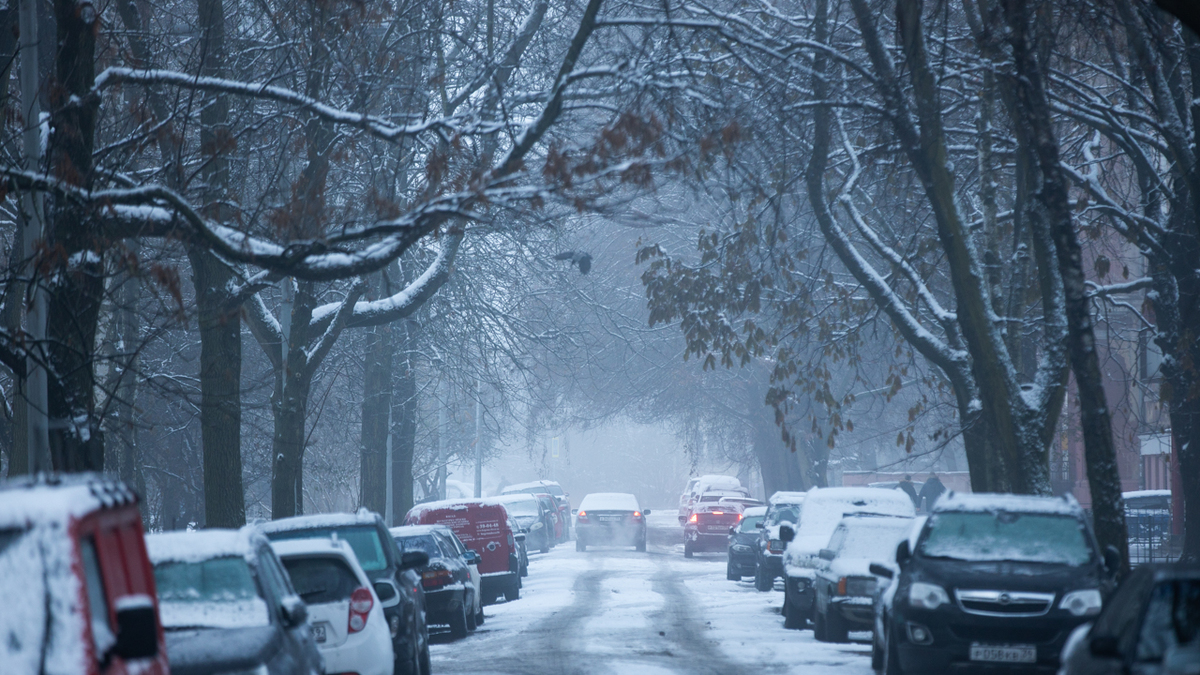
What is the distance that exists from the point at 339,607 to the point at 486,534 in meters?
14.4

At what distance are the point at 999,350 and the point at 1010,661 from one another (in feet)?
16.7

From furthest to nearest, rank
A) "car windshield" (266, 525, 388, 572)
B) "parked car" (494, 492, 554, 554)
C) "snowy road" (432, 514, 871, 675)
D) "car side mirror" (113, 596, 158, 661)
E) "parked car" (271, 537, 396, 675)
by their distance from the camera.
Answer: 1. "parked car" (494, 492, 554, 554)
2. "snowy road" (432, 514, 871, 675)
3. "car windshield" (266, 525, 388, 572)
4. "parked car" (271, 537, 396, 675)
5. "car side mirror" (113, 596, 158, 661)

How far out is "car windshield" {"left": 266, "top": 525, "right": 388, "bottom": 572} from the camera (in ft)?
43.0

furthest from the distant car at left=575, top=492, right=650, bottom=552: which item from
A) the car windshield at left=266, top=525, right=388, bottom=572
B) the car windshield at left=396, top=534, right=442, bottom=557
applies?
the car windshield at left=266, top=525, right=388, bottom=572

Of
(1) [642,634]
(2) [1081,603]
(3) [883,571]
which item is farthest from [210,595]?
(1) [642,634]

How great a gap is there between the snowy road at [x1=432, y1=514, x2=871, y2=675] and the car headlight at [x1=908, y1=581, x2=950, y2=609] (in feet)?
6.43

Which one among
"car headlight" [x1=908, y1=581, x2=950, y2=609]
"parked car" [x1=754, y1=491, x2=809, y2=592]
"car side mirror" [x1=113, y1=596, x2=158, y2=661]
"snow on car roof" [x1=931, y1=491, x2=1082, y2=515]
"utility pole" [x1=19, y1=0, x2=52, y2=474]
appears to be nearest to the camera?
"car side mirror" [x1=113, y1=596, x2=158, y2=661]

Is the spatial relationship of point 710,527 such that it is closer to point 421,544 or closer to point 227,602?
point 421,544

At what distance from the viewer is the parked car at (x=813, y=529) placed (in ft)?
59.3

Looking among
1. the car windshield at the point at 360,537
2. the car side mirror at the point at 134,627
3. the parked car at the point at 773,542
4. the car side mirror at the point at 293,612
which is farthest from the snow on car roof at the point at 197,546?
the parked car at the point at 773,542

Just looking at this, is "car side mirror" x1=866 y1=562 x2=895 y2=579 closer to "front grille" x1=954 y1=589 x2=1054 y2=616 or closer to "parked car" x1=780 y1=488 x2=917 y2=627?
"front grille" x1=954 y1=589 x2=1054 y2=616

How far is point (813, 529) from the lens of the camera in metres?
19.9

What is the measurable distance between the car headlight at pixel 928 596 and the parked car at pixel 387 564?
438 centimetres

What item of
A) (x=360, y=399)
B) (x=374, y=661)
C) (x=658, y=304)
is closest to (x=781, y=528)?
(x=658, y=304)
